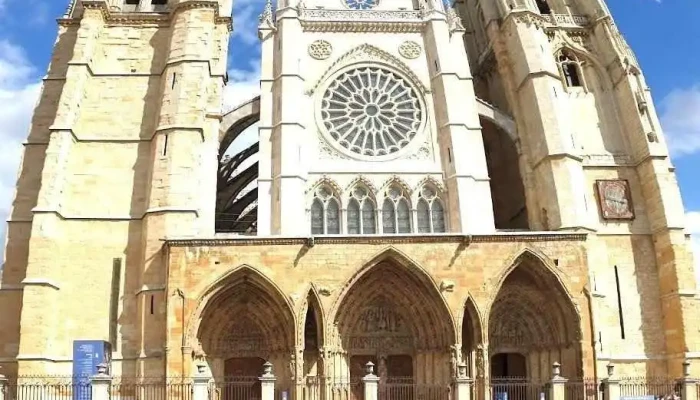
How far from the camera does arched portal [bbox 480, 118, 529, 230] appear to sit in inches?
895

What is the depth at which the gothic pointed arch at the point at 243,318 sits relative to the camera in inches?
637

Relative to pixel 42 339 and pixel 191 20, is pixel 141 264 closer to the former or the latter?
pixel 42 339

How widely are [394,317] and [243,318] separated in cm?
385

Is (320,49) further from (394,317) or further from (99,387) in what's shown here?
(99,387)

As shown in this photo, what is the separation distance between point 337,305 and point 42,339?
23.6 ft

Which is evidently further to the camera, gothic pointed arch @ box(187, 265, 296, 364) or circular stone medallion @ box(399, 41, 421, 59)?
circular stone medallion @ box(399, 41, 421, 59)

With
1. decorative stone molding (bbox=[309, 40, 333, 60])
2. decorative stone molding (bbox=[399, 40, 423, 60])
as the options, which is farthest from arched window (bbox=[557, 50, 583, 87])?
decorative stone molding (bbox=[309, 40, 333, 60])

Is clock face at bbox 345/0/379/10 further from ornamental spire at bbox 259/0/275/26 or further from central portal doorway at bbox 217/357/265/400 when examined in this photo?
central portal doorway at bbox 217/357/265/400

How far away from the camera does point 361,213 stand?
19.7 m

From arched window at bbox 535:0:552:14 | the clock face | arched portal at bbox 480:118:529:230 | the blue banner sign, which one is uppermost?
arched window at bbox 535:0:552:14

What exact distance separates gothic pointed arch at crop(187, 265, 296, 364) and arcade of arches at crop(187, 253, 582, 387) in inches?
1.0

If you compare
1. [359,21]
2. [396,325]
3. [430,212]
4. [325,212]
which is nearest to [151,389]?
[396,325]

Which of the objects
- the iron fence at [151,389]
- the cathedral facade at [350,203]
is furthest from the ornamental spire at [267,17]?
the iron fence at [151,389]

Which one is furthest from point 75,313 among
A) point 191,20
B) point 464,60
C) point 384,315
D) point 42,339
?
point 464,60
